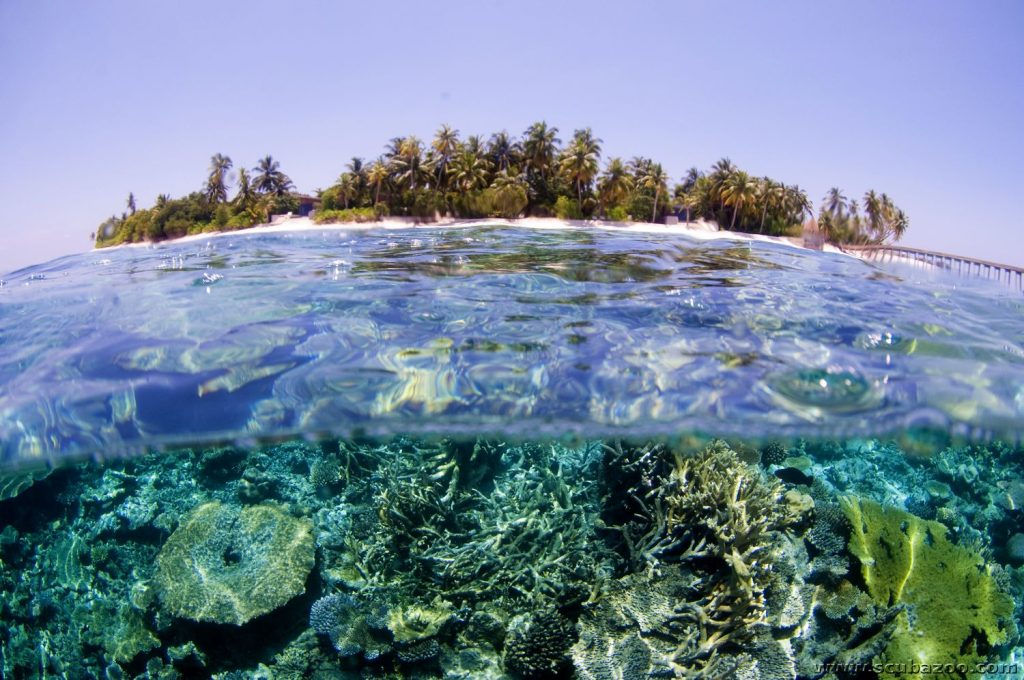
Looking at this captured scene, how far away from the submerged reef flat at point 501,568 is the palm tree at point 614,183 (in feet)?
145

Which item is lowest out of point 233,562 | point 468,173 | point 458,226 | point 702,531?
point 233,562

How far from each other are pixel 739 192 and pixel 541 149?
18.8m

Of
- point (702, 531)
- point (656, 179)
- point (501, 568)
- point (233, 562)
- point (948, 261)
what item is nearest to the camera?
point (702, 531)

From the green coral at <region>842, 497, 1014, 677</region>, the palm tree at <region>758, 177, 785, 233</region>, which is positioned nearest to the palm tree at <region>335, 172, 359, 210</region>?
the palm tree at <region>758, 177, 785, 233</region>

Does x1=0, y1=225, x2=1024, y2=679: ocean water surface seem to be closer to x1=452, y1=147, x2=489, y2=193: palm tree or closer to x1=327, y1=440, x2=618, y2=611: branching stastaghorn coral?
x1=327, y1=440, x2=618, y2=611: branching stastaghorn coral

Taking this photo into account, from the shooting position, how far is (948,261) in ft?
43.7

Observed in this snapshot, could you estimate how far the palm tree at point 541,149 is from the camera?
55.8m

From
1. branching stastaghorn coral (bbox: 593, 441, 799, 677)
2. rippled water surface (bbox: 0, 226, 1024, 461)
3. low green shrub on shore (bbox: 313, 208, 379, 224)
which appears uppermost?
low green shrub on shore (bbox: 313, 208, 379, 224)

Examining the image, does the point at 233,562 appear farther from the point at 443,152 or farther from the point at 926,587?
the point at 443,152

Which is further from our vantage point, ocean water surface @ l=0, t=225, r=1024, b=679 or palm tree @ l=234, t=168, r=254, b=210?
palm tree @ l=234, t=168, r=254, b=210

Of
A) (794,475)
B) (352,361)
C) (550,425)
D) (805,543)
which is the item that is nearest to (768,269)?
(794,475)

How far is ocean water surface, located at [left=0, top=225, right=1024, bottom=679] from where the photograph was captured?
629 cm

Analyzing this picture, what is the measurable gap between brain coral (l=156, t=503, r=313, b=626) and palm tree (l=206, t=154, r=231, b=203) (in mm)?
45569

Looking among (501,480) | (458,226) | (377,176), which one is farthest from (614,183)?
(501,480)
